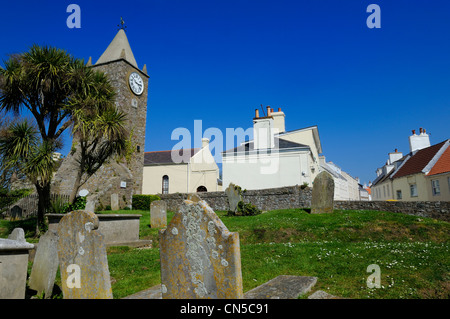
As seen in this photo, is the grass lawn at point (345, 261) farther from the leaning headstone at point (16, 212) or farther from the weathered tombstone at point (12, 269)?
the leaning headstone at point (16, 212)

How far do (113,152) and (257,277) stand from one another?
1072 centimetres

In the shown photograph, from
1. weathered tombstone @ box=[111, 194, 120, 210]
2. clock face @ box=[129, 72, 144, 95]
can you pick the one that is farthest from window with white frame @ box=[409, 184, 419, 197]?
clock face @ box=[129, 72, 144, 95]

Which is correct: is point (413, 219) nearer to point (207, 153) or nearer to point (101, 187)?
point (101, 187)

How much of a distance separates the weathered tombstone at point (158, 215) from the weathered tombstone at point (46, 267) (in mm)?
8061

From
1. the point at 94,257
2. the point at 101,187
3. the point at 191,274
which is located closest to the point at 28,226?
the point at 101,187

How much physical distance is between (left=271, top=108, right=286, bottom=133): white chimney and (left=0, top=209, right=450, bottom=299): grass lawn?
2178 cm

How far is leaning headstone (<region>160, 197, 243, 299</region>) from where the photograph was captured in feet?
9.94

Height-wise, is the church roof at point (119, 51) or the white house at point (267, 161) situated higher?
the church roof at point (119, 51)

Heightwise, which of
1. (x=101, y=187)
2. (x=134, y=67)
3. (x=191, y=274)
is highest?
(x=134, y=67)

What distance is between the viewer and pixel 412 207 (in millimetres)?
15984

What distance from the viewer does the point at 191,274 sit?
3.35 metres

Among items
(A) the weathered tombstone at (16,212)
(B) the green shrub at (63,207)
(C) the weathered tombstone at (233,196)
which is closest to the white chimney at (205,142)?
(C) the weathered tombstone at (233,196)

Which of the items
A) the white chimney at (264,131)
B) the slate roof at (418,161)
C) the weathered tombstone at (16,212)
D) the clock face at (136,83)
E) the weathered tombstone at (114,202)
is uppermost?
the clock face at (136,83)

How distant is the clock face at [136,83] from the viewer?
2473 cm
